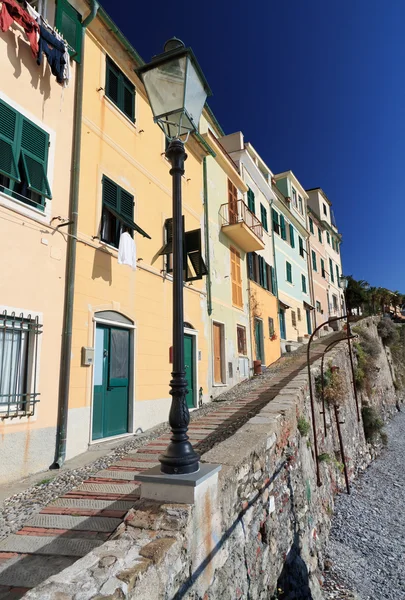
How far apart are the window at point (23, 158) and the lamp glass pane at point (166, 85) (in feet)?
10.3

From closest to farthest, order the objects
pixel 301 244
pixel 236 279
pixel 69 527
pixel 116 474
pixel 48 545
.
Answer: pixel 48 545 → pixel 69 527 → pixel 116 474 → pixel 236 279 → pixel 301 244

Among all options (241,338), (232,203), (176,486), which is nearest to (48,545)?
(176,486)

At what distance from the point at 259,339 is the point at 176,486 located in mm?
13230

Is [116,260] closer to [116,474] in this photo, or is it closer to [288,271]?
[116,474]

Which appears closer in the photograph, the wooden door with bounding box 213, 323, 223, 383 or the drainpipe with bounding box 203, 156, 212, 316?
the drainpipe with bounding box 203, 156, 212, 316

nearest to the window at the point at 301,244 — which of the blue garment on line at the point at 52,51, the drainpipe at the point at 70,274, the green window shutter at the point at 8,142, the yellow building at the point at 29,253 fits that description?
the drainpipe at the point at 70,274

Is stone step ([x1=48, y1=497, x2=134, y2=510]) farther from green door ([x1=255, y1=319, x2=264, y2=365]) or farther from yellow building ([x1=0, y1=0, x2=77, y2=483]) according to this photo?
green door ([x1=255, y1=319, x2=264, y2=365])

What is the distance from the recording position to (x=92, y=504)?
369 cm

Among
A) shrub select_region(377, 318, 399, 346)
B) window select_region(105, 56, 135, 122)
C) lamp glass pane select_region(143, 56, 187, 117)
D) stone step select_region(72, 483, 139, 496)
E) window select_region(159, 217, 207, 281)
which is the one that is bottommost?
stone step select_region(72, 483, 139, 496)

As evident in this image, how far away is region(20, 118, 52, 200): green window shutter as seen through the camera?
5770 millimetres

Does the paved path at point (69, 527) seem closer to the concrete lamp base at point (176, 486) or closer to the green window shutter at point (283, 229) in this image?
the concrete lamp base at point (176, 486)

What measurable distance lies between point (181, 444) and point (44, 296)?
12.8 feet

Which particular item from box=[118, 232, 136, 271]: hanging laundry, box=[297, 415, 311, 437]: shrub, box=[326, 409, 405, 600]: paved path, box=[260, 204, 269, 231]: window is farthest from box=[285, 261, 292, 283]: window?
box=[297, 415, 311, 437]: shrub

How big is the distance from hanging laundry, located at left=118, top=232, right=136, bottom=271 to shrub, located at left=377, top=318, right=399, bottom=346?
54.6 feet
